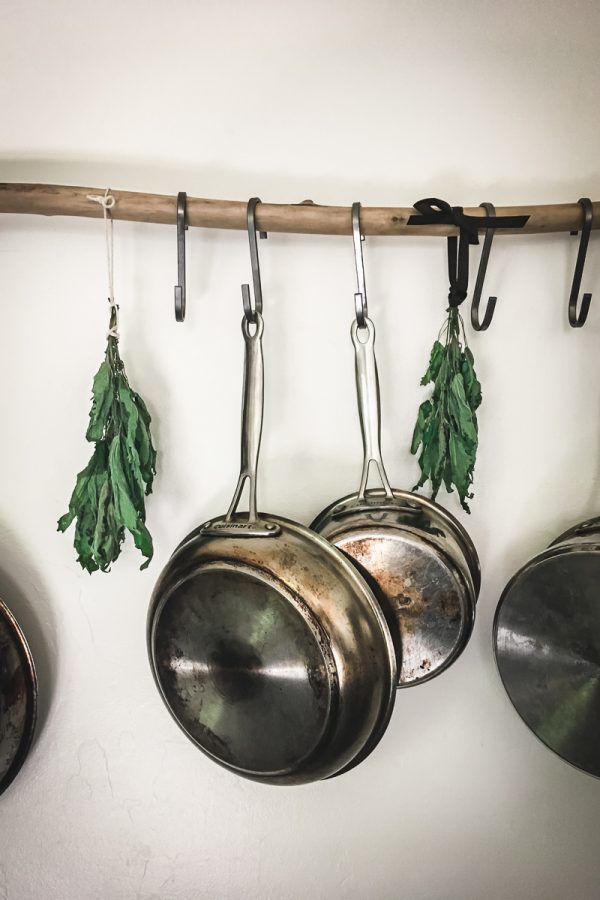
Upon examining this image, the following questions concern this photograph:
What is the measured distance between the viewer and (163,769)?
Answer: 965 mm

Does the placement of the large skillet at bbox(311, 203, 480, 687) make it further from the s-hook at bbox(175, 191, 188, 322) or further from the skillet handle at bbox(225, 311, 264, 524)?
the s-hook at bbox(175, 191, 188, 322)

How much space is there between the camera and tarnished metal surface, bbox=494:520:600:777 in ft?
2.85

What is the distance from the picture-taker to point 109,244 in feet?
2.87

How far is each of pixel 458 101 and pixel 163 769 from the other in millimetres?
1014

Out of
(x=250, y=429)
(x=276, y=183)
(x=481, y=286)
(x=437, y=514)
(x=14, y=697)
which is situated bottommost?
(x=14, y=697)

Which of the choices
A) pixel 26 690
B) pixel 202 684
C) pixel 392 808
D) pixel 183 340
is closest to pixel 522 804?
pixel 392 808

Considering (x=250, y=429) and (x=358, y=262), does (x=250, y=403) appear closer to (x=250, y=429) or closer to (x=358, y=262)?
(x=250, y=429)

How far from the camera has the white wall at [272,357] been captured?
3.00ft

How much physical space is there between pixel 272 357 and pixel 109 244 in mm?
256

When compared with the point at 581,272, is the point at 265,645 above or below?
below

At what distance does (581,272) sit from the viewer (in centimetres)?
89

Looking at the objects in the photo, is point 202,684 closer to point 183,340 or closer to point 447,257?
point 183,340

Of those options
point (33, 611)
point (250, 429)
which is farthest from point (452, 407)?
point (33, 611)

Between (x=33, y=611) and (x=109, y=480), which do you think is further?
(x=33, y=611)
